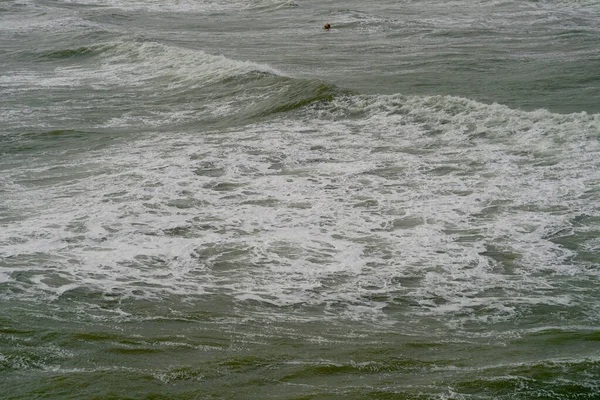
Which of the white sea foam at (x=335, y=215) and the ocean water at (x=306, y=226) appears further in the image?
the white sea foam at (x=335, y=215)

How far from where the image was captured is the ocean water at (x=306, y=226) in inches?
238

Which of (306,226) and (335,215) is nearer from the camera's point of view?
(306,226)

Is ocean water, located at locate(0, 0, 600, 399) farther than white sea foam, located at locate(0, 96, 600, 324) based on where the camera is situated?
No

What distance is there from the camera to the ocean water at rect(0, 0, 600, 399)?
604cm

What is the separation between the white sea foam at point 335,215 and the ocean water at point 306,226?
0.04 metres

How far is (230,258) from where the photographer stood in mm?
8422

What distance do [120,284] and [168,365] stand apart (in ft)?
6.24

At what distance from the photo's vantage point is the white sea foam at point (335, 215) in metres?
7.62

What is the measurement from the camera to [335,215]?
31.4 ft

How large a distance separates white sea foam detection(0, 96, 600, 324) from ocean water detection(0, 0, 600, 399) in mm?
38

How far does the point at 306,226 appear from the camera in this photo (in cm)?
927

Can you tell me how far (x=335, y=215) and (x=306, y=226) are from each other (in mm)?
504

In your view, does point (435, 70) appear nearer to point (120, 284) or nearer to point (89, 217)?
point (89, 217)

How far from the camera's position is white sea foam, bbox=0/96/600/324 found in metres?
7.62
